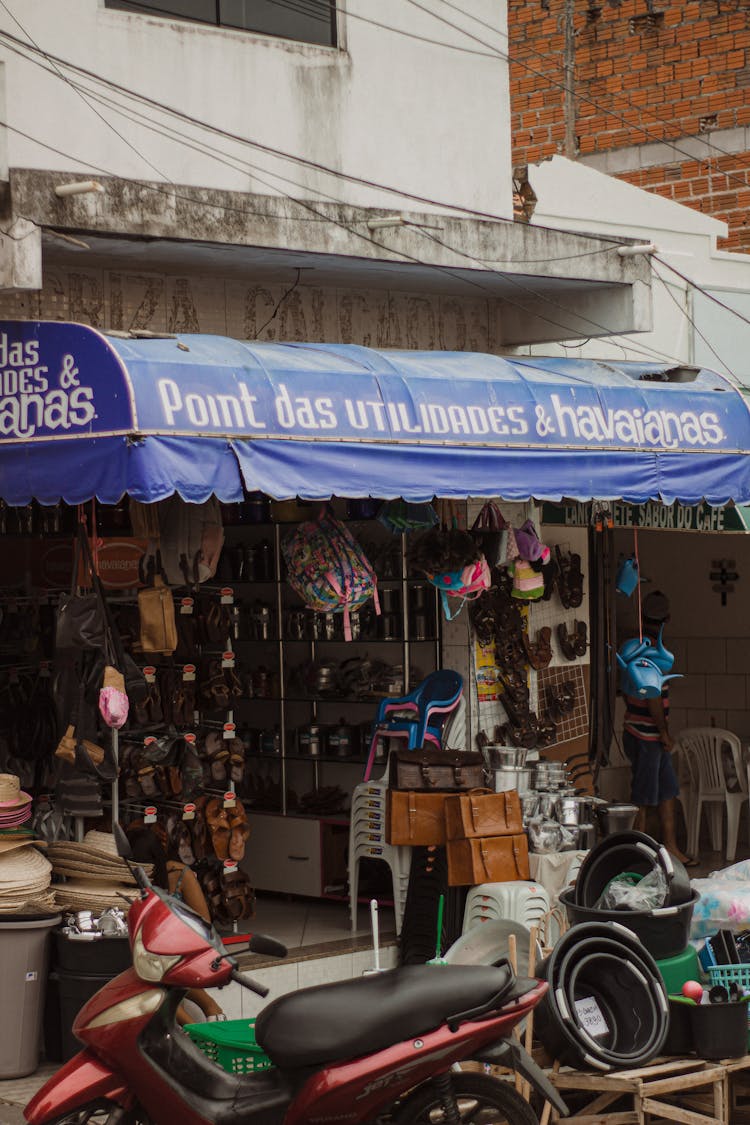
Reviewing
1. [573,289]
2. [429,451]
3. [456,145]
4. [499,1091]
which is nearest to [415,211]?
[456,145]

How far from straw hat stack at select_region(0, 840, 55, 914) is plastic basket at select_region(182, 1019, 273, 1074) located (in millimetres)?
1479

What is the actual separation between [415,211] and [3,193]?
125 inches

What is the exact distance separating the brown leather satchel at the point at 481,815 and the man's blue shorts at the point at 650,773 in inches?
141

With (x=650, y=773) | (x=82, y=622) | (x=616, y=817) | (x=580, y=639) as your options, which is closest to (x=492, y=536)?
(x=580, y=639)

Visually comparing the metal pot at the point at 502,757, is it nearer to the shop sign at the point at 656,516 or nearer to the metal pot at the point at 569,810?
the metal pot at the point at 569,810

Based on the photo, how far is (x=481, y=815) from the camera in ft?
32.0

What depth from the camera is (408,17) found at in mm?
10672

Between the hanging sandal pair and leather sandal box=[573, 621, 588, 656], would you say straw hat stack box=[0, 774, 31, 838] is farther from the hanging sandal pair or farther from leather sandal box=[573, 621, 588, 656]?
leather sandal box=[573, 621, 588, 656]

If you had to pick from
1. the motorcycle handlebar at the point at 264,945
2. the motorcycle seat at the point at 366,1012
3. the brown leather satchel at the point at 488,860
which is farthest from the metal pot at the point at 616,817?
the motorcycle handlebar at the point at 264,945

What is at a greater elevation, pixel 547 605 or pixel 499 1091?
pixel 547 605

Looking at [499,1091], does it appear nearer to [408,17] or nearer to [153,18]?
[153,18]

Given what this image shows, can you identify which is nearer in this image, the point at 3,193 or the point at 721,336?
the point at 3,193

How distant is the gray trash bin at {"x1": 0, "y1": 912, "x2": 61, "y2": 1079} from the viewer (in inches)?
325

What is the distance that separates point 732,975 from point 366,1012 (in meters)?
2.56
